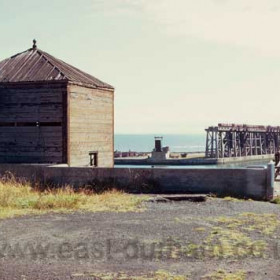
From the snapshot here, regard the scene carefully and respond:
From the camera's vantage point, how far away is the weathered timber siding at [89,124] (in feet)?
73.9

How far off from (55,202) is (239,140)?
66790mm

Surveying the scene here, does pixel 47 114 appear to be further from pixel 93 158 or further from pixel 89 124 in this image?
pixel 93 158

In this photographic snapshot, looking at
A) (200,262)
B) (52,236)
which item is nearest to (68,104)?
(52,236)

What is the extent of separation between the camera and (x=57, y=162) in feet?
72.6

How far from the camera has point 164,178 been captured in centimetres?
1964

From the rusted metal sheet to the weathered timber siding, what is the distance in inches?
21.3

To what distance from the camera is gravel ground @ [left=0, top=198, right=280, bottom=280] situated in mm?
8594

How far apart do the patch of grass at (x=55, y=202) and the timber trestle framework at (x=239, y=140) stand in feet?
179

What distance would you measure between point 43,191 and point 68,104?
508cm

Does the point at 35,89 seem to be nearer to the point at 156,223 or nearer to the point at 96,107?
the point at 96,107

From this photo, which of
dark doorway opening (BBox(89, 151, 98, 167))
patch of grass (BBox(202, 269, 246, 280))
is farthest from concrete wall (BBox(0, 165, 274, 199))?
patch of grass (BBox(202, 269, 246, 280))

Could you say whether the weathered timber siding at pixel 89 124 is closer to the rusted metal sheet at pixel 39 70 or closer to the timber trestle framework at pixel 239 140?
the rusted metal sheet at pixel 39 70

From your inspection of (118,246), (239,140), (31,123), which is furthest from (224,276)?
(239,140)

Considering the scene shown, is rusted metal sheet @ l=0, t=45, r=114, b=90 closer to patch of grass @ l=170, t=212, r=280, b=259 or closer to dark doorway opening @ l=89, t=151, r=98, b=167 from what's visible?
dark doorway opening @ l=89, t=151, r=98, b=167
